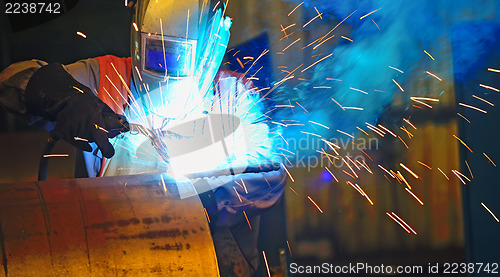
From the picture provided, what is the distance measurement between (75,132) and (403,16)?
3117 millimetres

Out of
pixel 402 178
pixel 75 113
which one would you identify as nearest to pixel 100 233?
pixel 75 113

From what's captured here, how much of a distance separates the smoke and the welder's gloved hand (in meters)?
2.04

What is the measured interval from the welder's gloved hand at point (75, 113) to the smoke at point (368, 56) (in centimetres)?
204

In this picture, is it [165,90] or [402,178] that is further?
[402,178]

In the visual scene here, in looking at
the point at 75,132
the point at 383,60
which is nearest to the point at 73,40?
the point at 75,132

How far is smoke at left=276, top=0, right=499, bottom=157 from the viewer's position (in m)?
3.47

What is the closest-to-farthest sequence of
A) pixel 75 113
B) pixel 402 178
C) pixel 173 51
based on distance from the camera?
pixel 75 113, pixel 173 51, pixel 402 178

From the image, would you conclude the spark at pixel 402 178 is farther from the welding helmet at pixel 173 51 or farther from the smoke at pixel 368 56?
the welding helmet at pixel 173 51

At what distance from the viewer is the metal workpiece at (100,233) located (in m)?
0.90

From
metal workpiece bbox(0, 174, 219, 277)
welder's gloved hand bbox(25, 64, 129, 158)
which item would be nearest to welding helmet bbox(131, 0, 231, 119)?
welder's gloved hand bbox(25, 64, 129, 158)

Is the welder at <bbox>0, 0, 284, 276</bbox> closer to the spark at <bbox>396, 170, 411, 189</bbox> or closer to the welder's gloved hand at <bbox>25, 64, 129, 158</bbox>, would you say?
the welder's gloved hand at <bbox>25, 64, 129, 158</bbox>

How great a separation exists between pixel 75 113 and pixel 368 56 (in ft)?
9.22

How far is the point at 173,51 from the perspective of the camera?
188 centimetres

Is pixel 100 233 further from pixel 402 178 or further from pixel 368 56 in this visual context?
pixel 402 178
